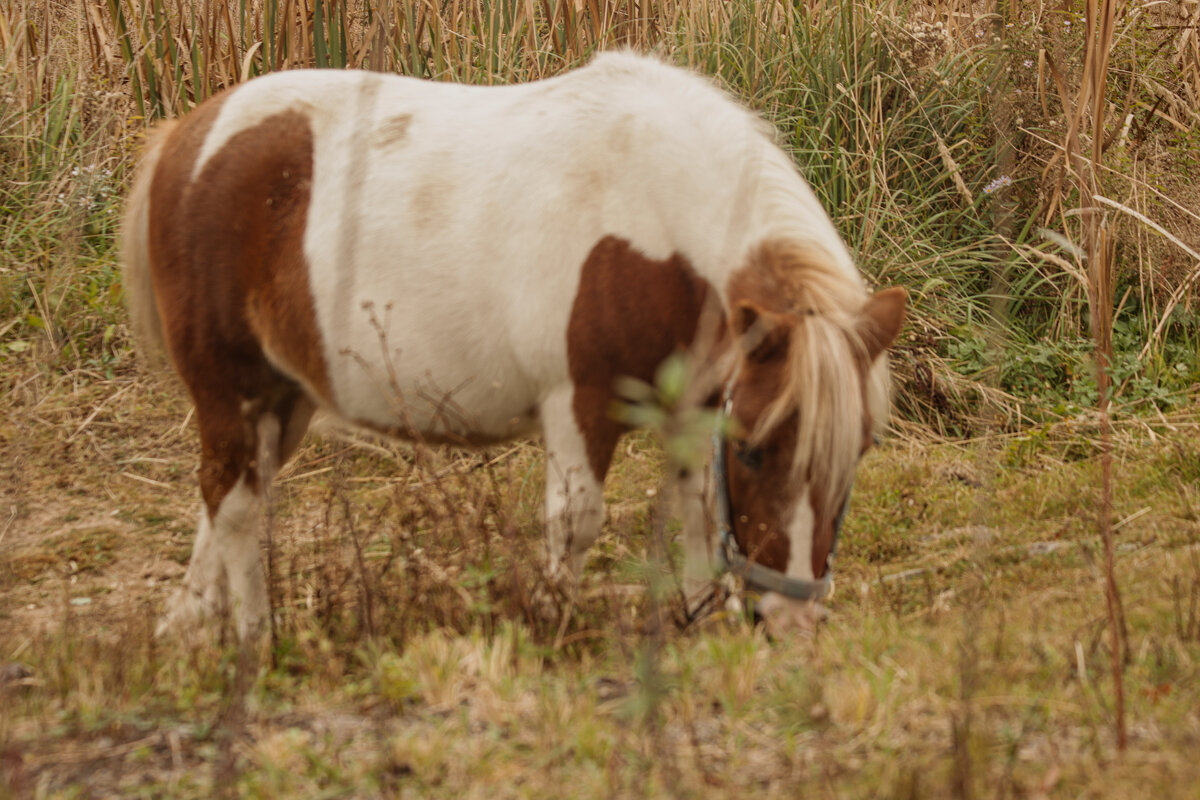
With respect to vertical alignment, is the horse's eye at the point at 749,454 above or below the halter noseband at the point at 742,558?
above

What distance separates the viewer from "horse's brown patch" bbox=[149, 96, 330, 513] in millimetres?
3584

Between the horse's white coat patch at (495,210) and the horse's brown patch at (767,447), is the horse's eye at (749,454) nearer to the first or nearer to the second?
the horse's brown patch at (767,447)

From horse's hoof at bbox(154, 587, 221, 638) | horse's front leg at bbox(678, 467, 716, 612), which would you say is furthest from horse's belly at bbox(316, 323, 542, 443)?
horse's hoof at bbox(154, 587, 221, 638)

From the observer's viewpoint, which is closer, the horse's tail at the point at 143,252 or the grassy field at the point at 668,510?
the grassy field at the point at 668,510

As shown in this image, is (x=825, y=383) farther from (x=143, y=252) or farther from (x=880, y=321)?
(x=143, y=252)

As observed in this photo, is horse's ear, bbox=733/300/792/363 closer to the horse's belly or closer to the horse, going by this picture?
the horse

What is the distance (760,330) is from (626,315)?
448mm

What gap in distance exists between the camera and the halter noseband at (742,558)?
9.00 ft

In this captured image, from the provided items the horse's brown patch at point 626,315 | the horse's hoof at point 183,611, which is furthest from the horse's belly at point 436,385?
the horse's hoof at point 183,611

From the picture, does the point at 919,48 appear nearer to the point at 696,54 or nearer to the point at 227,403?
the point at 696,54

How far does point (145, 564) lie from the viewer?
4656mm

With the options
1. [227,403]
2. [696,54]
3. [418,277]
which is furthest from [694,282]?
[696,54]

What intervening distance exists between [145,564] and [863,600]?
275 centimetres

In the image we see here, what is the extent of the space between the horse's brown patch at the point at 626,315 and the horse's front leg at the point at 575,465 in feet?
0.10
